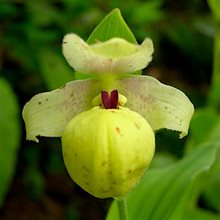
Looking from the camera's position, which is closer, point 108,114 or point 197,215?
point 108,114

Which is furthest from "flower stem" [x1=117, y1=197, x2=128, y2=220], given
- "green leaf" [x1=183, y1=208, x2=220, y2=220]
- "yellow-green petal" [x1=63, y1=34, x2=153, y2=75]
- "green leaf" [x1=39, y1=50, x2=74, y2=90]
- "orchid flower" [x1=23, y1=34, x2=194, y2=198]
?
"green leaf" [x1=39, y1=50, x2=74, y2=90]

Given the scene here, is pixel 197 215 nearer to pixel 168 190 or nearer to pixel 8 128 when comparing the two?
pixel 168 190

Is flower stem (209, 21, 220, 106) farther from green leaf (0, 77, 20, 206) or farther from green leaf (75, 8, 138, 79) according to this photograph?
green leaf (75, 8, 138, 79)

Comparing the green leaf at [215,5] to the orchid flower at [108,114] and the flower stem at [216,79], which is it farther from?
the orchid flower at [108,114]

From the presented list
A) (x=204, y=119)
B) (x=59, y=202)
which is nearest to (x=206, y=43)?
(x=204, y=119)

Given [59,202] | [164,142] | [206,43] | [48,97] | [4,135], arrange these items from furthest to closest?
[206,43]
[59,202]
[164,142]
[4,135]
[48,97]

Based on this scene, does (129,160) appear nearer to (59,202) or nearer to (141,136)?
(141,136)

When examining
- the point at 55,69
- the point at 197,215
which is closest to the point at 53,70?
the point at 55,69
